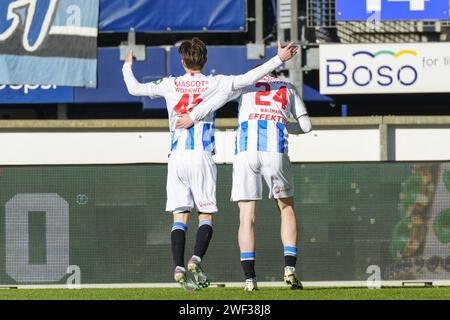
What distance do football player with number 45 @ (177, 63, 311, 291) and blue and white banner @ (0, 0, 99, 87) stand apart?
54.1 ft

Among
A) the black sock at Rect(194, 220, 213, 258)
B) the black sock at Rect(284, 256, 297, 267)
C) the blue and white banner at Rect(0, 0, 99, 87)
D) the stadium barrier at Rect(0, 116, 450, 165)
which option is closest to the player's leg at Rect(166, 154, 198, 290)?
the black sock at Rect(194, 220, 213, 258)

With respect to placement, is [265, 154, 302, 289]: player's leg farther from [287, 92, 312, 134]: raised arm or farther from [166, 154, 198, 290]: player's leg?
[166, 154, 198, 290]: player's leg

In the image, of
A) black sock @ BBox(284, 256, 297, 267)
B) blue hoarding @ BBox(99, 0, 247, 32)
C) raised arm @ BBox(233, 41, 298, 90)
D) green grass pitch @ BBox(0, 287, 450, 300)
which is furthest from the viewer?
blue hoarding @ BBox(99, 0, 247, 32)

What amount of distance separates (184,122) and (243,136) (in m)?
0.57

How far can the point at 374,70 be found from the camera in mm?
26688

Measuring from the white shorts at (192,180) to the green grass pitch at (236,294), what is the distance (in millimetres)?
689

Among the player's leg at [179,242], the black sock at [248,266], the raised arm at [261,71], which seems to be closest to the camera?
the player's leg at [179,242]

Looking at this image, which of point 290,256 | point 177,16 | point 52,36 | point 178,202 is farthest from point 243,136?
point 52,36

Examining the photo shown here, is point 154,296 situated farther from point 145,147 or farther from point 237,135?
point 145,147

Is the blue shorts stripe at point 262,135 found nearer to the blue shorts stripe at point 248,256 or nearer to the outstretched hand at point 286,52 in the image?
the outstretched hand at point 286,52

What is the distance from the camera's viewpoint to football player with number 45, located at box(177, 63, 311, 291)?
36.3ft

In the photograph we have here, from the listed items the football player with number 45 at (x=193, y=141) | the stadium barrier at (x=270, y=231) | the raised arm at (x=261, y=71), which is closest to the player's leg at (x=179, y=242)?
the football player with number 45 at (x=193, y=141)

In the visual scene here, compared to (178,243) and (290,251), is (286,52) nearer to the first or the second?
(290,251)

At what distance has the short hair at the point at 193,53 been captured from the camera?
35.5ft
